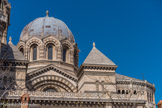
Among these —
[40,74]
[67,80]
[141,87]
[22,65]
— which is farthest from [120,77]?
[22,65]

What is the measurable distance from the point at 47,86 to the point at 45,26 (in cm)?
1019

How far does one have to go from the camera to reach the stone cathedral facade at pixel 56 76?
3275 centimetres

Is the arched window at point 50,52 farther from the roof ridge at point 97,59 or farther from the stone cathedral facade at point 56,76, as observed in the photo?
the roof ridge at point 97,59

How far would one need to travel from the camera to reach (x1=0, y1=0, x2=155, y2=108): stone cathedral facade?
107ft

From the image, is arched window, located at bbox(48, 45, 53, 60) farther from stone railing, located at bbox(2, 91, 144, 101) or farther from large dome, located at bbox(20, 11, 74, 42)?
stone railing, located at bbox(2, 91, 144, 101)

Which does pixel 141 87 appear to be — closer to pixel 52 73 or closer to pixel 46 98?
pixel 52 73

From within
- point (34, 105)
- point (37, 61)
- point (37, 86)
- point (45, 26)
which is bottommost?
point (34, 105)

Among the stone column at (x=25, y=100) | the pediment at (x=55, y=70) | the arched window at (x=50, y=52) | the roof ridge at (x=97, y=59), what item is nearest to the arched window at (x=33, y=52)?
the arched window at (x=50, y=52)

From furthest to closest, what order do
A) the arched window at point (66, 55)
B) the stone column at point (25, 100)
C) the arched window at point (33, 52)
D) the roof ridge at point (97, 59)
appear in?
the arched window at point (66, 55) → the arched window at point (33, 52) → the roof ridge at point (97, 59) → the stone column at point (25, 100)

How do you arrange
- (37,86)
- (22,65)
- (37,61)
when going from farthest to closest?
(37,61) → (37,86) → (22,65)

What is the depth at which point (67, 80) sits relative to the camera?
4069cm

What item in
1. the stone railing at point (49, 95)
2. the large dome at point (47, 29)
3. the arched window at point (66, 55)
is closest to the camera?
the stone railing at point (49, 95)

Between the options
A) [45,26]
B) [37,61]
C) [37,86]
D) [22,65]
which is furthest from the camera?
[45,26]

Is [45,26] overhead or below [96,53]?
overhead
